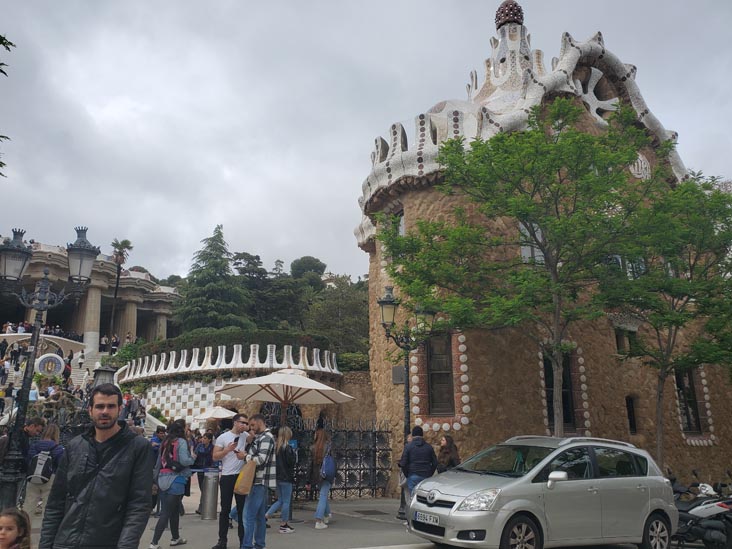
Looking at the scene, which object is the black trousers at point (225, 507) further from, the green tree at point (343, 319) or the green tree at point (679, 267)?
the green tree at point (343, 319)

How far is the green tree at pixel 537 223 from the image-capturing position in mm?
11633

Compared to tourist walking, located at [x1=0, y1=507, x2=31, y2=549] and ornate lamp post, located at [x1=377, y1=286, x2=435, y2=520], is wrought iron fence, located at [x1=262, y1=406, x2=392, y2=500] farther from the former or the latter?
tourist walking, located at [x1=0, y1=507, x2=31, y2=549]

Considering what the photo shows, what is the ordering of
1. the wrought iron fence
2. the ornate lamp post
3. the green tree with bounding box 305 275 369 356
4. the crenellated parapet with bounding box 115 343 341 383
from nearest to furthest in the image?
the ornate lamp post, the wrought iron fence, the crenellated parapet with bounding box 115 343 341 383, the green tree with bounding box 305 275 369 356

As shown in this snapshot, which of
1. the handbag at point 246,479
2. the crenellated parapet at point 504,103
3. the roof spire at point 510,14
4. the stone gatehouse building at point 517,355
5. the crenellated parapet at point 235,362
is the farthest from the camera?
the crenellated parapet at point 235,362

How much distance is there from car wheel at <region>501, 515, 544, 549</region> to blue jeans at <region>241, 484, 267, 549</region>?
2687mm

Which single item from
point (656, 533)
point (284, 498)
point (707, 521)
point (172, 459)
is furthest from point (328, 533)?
point (707, 521)

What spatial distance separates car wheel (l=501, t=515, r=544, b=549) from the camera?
651cm

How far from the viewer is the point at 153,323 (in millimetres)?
53031

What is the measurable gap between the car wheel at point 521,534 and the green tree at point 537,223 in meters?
5.14

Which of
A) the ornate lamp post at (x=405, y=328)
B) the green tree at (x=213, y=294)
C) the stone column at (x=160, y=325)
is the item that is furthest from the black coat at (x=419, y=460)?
the stone column at (x=160, y=325)

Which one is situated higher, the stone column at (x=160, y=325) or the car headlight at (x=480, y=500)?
the stone column at (x=160, y=325)

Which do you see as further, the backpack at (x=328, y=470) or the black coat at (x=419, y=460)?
the black coat at (x=419, y=460)

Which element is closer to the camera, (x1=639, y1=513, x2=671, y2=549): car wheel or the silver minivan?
the silver minivan

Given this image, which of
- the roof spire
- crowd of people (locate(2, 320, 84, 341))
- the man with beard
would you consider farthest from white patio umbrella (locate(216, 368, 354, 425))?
crowd of people (locate(2, 320, 84, 341))
